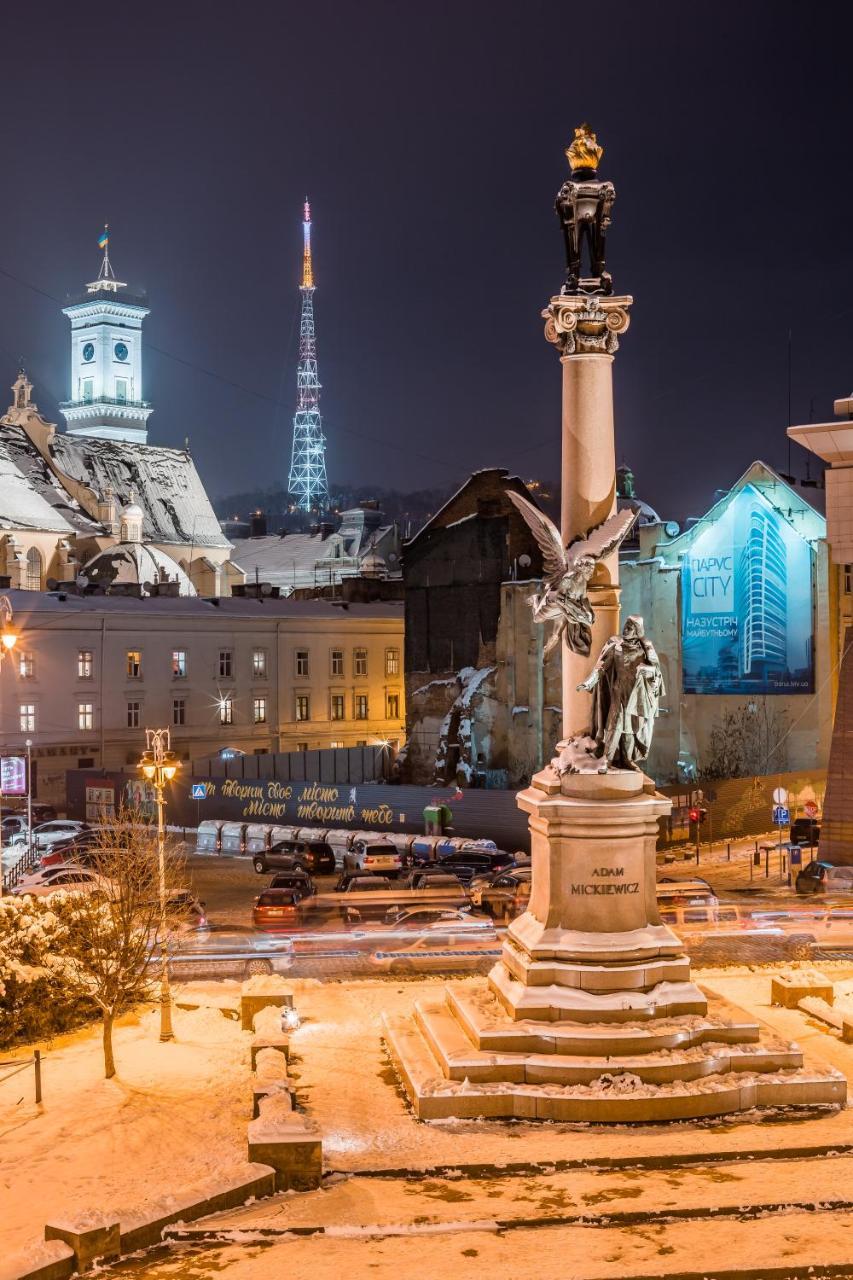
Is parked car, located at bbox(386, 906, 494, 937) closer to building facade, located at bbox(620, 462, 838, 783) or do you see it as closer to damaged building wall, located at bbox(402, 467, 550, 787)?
building facade, located at bbox(620, 462, 838, 783)

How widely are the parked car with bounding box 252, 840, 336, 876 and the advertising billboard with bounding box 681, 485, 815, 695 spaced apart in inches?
633

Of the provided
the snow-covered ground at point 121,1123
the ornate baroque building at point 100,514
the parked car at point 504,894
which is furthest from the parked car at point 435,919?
the ornate baroque building at point 100,514

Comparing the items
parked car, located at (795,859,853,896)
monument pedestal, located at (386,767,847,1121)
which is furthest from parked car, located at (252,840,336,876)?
monument pedestal, located at (386,767,847,1121)

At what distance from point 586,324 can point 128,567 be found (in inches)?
2235

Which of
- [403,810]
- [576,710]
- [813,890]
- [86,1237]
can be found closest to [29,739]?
[403,810]

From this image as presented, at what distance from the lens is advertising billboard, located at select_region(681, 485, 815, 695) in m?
44.4

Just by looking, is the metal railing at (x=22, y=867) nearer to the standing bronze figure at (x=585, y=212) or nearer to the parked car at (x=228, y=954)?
the parked car at (x=228, y=954)

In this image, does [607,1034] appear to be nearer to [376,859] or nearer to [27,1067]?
[27,1067]

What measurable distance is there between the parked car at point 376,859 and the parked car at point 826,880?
9610mm

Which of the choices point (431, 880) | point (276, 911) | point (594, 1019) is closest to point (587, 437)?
point (594, 1019)

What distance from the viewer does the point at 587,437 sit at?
669 inches

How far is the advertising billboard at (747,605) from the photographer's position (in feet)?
146

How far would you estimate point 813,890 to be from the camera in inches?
1264

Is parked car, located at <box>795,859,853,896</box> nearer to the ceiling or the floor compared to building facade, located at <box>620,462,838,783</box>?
nearer to the floor
